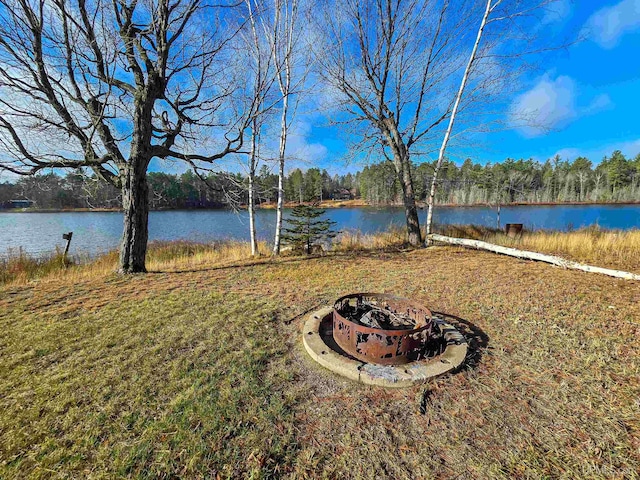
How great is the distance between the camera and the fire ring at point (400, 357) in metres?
2.08

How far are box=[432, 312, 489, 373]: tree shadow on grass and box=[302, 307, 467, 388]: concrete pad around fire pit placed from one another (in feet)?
0.28

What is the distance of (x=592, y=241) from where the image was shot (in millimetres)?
6797

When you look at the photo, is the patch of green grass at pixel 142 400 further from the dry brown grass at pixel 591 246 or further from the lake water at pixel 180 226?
the dry brown grass at pixel 591 246

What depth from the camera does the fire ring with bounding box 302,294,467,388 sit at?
208cm

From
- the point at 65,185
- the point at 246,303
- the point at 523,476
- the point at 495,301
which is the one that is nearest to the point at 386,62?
the point at 495,301

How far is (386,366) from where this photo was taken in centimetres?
223

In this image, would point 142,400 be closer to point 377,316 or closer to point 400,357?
point 400,357

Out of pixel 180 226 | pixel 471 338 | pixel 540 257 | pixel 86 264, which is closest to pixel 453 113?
pixel 540 257

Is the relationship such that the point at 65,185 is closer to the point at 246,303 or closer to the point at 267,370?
the point at 246,303

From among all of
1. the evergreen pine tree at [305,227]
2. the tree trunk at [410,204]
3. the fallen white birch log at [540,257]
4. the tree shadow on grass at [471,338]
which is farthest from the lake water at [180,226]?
the tree shadow on grass at [471,338]

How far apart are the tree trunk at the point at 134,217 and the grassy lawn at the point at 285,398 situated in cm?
149

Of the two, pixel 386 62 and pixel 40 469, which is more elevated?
pixel 386 62

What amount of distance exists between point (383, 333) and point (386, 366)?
0.28m

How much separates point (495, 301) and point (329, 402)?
3.03 m
